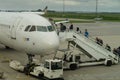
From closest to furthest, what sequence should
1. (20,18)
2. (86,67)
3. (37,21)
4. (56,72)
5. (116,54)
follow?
(56,72)
(37,21)
(20,18)
(86,67)
(116,54)

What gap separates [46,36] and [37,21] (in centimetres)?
218

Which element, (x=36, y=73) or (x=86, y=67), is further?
(x=86, y=67)

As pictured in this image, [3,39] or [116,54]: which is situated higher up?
[3,39]

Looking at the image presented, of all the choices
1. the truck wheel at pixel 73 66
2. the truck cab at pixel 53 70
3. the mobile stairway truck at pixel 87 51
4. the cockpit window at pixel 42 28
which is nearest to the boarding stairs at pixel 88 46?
the mobile stairway truck at pixel 87 51

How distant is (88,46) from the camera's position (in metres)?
27.3

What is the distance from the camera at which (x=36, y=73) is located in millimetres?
21984

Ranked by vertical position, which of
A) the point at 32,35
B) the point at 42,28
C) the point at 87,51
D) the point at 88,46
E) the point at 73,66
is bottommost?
the point at 73,66

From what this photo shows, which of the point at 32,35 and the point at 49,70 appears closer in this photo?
the point at 49,70

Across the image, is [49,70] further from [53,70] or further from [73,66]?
[73,66]

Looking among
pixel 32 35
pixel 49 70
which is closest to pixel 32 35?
pixel 32 35

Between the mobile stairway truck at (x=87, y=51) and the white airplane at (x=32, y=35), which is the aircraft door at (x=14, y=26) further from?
the mobile stairway truck at (x=87, y=51)

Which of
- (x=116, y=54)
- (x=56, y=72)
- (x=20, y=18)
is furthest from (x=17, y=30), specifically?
(x=116, y=54)

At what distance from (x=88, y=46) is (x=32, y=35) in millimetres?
6855

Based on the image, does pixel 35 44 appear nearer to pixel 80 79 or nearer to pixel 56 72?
pixel 56 72
